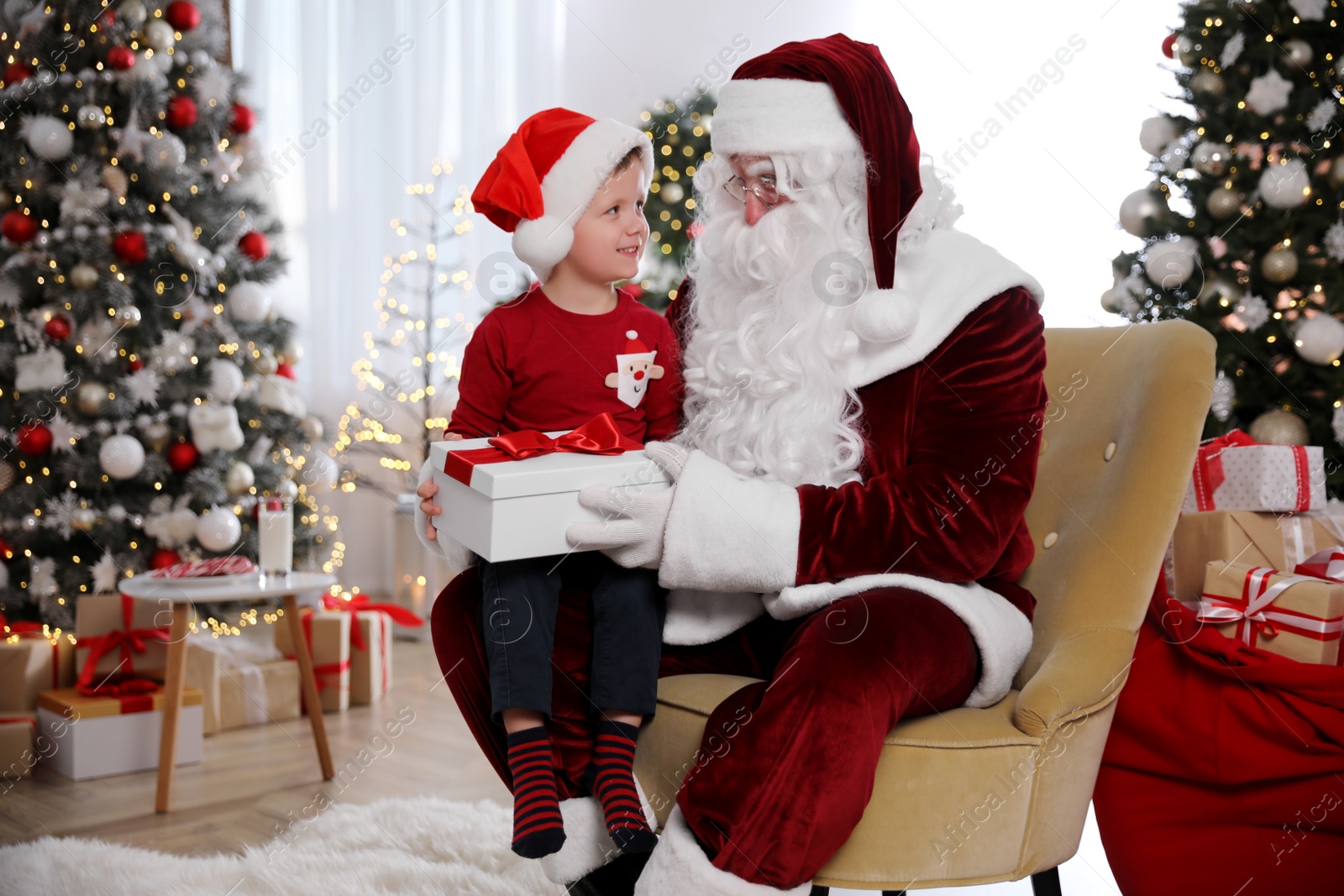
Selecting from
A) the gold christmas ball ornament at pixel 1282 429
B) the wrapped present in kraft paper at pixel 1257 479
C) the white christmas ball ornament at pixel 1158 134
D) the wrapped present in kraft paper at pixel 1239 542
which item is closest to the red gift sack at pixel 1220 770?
the wrapped present in kraft paper at pixel 1239 542

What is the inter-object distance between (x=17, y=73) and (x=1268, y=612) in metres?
3.79

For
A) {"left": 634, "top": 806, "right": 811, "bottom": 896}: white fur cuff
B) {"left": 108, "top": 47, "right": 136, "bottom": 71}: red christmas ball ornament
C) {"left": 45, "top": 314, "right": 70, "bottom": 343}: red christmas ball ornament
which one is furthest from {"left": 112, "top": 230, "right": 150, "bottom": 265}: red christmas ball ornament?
{"left": 634, "top": 806, "right": 811, "bottom": 896}: white fur cuff

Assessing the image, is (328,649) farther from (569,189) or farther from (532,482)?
(532,482)

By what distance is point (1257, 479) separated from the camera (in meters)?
2.29

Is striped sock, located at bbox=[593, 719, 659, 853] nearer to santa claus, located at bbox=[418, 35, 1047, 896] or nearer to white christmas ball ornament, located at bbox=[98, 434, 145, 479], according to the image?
santa claus, located at bbox=[418, 35, 1047, 896]

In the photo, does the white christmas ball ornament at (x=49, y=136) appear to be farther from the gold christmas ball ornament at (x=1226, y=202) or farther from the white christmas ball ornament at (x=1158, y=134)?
the gold christmas ball ornament at (x=1226, y=202)

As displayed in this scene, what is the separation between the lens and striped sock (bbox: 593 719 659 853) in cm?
136

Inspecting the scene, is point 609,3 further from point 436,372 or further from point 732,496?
point 732,496

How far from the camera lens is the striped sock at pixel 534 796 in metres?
1.33

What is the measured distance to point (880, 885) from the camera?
4.16 ft

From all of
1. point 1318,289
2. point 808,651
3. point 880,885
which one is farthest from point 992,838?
point 1318,289

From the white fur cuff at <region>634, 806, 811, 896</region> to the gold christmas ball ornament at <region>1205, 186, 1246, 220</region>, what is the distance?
3.07 meters

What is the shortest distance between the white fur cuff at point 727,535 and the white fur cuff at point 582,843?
34cm

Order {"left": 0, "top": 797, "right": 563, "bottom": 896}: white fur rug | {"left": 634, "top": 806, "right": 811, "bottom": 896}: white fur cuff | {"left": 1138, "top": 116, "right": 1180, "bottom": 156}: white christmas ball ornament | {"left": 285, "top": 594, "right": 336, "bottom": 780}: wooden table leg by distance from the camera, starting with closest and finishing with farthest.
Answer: {"left": 634, "top": 806, "right": 811, "bottom": 896}: white fur cuff → {"left": 0, "top": 797, "right": 563, "bottom": 896}: white fur rug → {"left": 285, "top": 594, "right": 336, "bottom": 780}: wooden table leg → {"left": 1138, "top": 116, "right": 1180, "bottom": 156}: white christmas ball ornament
